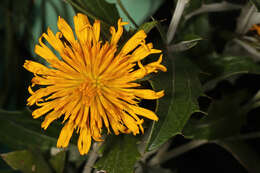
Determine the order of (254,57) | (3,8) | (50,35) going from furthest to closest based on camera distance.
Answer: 1. (3,8)
2. (254,57)
3. (50,35)

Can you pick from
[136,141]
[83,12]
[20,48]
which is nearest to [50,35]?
[83,12]

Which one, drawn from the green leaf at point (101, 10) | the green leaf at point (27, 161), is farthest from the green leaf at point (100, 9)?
the green leaf at point (27, 161)

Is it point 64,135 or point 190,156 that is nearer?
point 64,135

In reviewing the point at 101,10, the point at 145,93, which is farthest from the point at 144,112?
the point at 101,10

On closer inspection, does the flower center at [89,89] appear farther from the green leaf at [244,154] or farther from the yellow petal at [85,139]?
the green leaf at [244,154]

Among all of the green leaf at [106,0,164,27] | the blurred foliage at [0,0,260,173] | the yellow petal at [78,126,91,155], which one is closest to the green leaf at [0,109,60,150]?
the blurred foliage at [0,0,260,173]

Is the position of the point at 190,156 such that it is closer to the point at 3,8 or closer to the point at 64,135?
the point at 64,135

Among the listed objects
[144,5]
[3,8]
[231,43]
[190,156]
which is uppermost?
[3,8]

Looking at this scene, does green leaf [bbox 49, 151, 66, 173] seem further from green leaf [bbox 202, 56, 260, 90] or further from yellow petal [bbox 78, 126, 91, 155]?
green leaf [bbox 202, 56, 260, 90]

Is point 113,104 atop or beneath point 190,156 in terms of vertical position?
atop
